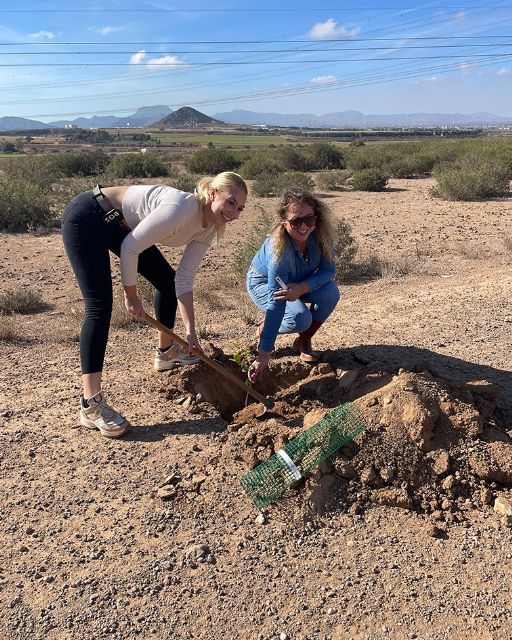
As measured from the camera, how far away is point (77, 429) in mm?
3146

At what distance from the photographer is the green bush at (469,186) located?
12541 mm

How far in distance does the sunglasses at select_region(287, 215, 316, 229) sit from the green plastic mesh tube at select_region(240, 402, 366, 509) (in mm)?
1143

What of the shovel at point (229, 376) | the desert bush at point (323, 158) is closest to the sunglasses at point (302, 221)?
the shovel at point (229, 376)

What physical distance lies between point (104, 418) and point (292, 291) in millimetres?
1297

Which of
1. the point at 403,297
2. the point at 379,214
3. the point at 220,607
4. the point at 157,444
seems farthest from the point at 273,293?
the point at 379,214

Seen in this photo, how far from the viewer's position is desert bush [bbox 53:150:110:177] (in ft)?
68.4

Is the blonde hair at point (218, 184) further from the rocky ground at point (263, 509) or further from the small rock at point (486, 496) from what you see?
the small rock at point (486, 496)

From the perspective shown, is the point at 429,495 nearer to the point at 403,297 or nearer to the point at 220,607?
the point at 220,607

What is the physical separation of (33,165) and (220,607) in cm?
1960

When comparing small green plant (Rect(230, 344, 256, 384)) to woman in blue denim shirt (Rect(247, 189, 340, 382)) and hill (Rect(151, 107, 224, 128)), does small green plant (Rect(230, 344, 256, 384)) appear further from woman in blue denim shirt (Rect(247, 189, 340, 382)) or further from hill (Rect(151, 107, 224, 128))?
hill (Rect(151, 107, 224, 128))

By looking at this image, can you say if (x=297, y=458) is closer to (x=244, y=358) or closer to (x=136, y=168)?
(x=244, y=358)

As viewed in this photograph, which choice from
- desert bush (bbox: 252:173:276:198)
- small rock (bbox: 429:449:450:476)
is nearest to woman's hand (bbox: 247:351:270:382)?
small rock (bbox: 429:449:450:476)

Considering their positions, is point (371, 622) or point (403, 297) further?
point (403, 297)

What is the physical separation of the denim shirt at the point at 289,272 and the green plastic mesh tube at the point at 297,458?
0.71 m
